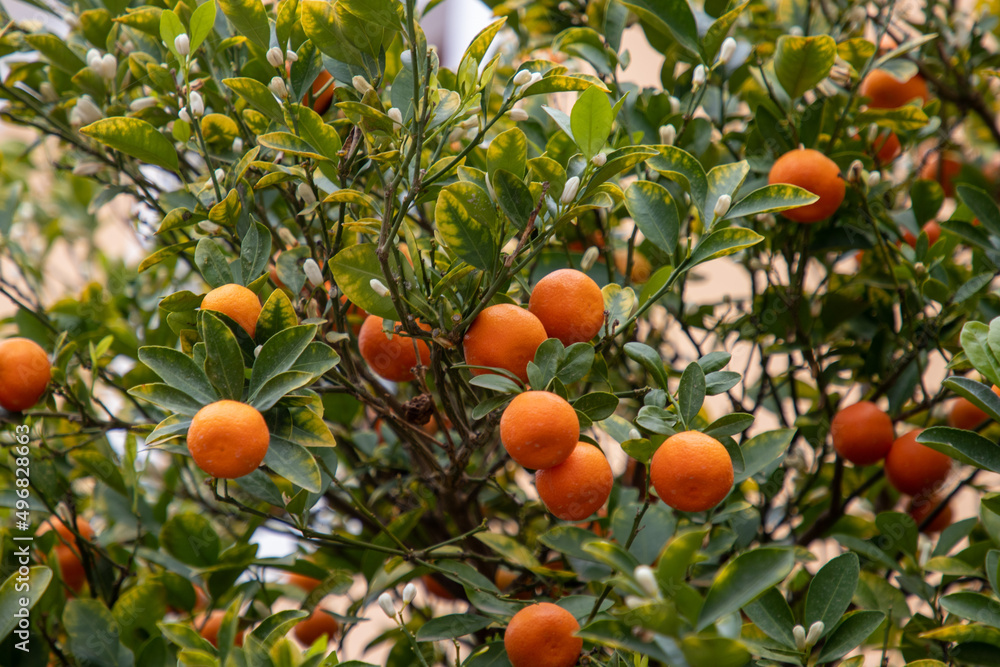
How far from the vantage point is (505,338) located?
74 cm

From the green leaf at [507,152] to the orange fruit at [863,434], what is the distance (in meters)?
0.62

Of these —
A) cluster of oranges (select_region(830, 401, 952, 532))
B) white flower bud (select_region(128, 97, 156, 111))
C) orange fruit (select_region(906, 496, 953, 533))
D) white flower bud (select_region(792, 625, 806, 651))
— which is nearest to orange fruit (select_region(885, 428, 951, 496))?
cluster of oranges (select_region(830, 401, 952, 532))

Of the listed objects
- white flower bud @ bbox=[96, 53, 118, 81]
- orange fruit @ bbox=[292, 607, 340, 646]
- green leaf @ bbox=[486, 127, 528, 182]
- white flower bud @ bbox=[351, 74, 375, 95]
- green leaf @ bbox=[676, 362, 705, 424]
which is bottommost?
orange fruit @ bbox=[292, 607, 340, 646]

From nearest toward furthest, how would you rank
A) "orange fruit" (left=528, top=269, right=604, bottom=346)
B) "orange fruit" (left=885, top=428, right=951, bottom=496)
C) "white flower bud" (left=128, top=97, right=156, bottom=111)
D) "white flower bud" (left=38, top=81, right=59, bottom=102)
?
"orange fruit" (left=528, top=269, right=604, bottom=346) < "white flower bud" (left=128, top=97, right=156, bottom=111) < "orange fruit" (left=885, top=428, right=951, bottom=496) < "white flower bud" (left=38, top=81, right=59, bottom=102)

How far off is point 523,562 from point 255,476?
13.6 inches

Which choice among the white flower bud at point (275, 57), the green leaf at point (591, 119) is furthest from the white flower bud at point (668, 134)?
the white flower bud at point (275, 57)

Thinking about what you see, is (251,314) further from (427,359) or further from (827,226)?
(827,226)

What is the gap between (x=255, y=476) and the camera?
97 cm

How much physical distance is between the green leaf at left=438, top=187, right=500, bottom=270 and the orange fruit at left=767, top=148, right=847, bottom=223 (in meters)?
0.43

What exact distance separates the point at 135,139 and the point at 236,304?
22 cm

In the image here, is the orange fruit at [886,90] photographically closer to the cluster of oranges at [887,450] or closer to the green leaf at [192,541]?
the cluster of oranges at [887,450]

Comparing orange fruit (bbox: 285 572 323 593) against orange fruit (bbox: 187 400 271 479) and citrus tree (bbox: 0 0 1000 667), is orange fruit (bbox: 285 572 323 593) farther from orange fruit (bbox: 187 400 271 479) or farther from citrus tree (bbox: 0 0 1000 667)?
orange fruit (bbox: 187 400 271 479)

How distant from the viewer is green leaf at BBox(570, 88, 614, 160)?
2.45ft

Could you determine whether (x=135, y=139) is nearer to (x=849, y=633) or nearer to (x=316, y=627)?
(x=316, y=627)
